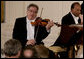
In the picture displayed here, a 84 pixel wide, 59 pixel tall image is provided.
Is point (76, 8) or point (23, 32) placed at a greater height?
point (76, 8)

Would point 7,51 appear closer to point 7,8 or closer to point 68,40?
point 68,40

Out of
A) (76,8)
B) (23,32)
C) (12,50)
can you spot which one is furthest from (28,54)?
(76,8)

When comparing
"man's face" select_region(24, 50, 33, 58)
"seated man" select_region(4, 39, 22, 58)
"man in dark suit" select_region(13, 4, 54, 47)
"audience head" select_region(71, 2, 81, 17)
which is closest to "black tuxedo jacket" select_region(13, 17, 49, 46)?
"man in dark suit" select_region(13, 4, 54, 47)

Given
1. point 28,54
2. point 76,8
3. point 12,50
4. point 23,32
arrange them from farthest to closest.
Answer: point 76,8 < point 23,32 < point 12,50 < point 28,54

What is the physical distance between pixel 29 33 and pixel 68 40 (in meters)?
1.22

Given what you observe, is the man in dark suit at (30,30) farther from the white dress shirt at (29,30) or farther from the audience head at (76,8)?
the audience head at (76,8)

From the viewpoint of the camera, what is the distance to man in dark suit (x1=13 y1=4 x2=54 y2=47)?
361 centimetres

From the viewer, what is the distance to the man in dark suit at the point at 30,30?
3.61 m

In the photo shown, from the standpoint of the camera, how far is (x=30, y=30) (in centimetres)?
379

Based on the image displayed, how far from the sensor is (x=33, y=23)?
11.9ft

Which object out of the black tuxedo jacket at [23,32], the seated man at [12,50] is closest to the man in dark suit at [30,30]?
the black tuxedo jacket at [23,32]

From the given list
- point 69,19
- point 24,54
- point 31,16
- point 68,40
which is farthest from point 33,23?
point 24,54

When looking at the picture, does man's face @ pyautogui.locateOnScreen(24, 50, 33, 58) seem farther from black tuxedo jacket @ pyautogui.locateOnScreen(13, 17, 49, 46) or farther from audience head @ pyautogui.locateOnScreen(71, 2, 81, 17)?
audience head @ pyautogui.locateOnScreen(71, 2, 81, 17)

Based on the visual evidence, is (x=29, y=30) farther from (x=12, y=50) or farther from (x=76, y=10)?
(x=12, y=50)
